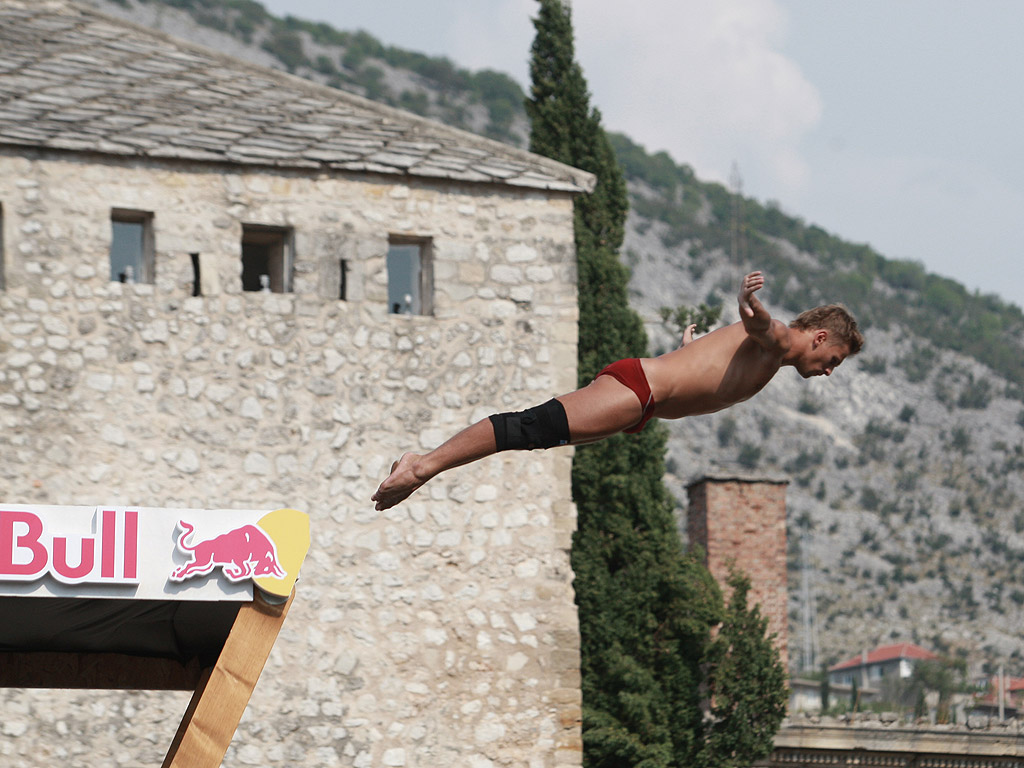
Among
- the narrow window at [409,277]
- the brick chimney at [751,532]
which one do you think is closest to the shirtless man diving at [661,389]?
the narrow window at [409,277]

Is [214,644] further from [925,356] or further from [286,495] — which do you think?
[925,356]

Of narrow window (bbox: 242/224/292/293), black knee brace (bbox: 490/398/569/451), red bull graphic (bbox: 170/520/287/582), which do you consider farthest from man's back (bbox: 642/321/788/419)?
narrow window (bbox: 242/224/292/293)

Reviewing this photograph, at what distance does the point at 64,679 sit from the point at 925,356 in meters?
70.6

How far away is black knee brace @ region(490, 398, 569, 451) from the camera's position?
5504 millimetres

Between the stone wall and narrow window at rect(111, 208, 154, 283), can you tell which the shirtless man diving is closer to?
the stone wall

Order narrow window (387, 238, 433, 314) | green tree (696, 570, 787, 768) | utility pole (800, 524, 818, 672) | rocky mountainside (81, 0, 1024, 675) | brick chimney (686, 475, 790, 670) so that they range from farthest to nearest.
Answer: rocky mountainside (81, 0, 1024, 675) → utility pole (800, 524, 818, 672) → brick chimney (686, 475, 790, 670) → green tree (696, 570, 787, 768) → narrow window (387, 238, 433, 314)

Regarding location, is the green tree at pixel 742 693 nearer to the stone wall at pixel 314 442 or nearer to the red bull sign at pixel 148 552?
the stone wall at pixel 314 442

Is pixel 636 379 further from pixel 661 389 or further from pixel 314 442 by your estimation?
pixel 314 442

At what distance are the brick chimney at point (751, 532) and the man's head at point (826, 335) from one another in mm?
11349

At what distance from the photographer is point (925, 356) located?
72.6m

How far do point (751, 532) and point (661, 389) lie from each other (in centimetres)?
1184

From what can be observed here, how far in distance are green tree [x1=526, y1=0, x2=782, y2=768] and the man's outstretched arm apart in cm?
788

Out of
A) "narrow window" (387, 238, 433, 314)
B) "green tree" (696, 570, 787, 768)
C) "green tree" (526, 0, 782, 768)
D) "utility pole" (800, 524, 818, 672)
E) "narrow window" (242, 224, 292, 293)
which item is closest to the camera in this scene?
"narrow window" (242, 224, 292, 293)

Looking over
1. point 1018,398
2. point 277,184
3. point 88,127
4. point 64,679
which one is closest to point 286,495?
point 277,184
